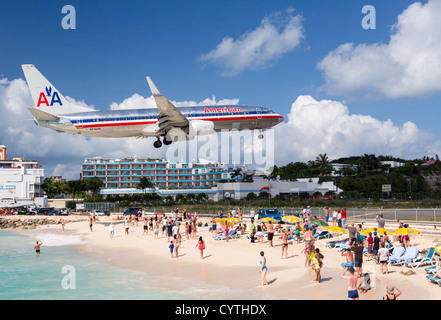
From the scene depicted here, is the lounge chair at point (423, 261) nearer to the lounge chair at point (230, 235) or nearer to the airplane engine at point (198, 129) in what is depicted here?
the lounge chair at point (230, 235)

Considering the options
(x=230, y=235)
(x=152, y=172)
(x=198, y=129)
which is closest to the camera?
→ (x=230, y=235)

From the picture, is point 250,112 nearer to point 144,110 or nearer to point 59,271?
point 144,110

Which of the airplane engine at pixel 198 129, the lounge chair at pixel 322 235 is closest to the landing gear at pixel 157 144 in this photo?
the airplane engine at pixel 198 129

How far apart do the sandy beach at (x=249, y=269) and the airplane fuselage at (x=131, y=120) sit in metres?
10.2

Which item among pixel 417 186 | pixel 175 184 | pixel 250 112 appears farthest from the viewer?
pixel 175 184

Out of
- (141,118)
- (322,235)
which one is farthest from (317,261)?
(141,118)

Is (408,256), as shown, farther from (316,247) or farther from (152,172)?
(152,172)

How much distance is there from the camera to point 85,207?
89.3 m

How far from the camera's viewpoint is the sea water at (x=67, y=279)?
68.3 ft

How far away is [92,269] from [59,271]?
2372 mm

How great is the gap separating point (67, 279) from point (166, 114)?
53.3 ft

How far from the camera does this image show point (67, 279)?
24984 mm
